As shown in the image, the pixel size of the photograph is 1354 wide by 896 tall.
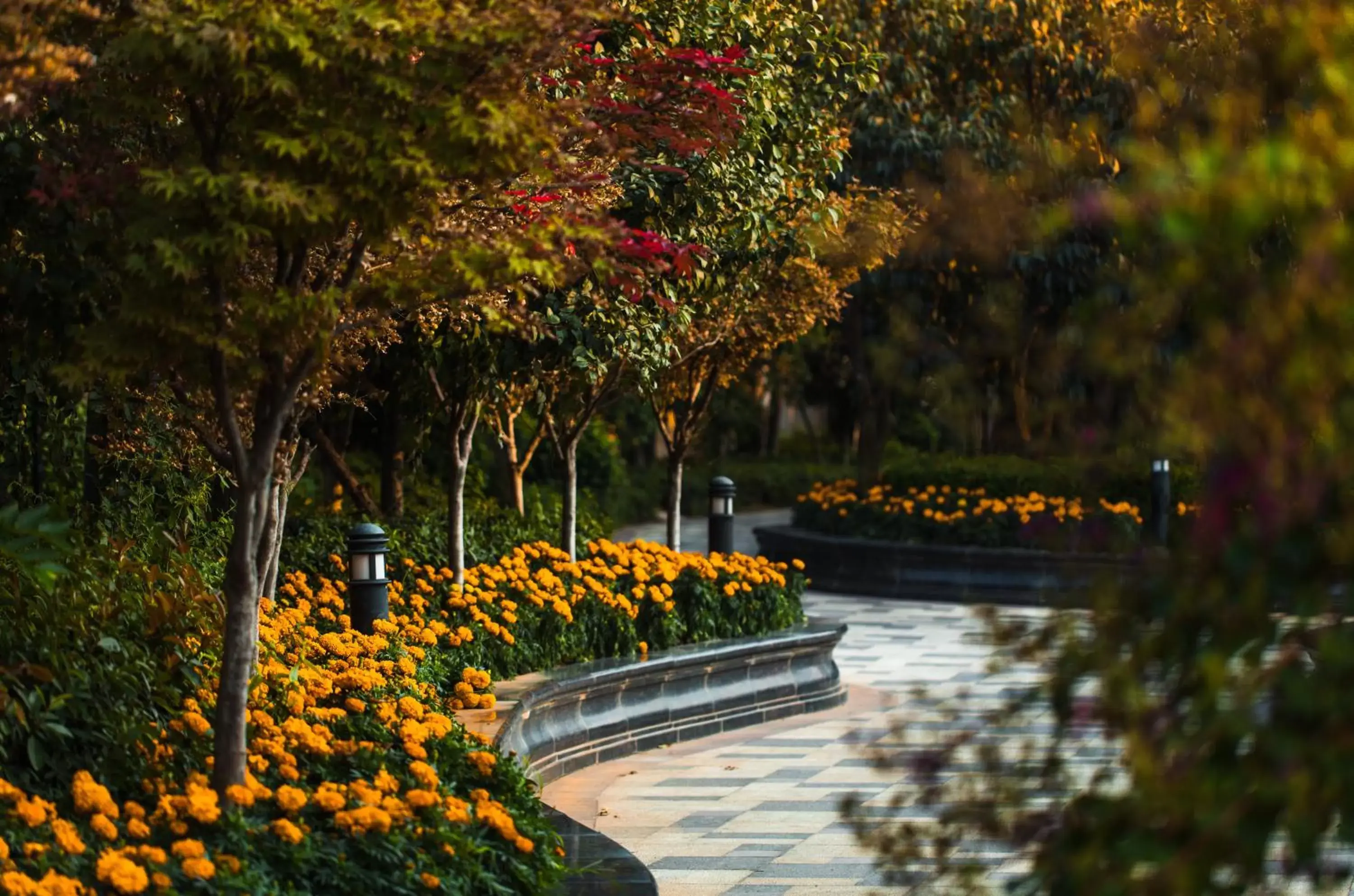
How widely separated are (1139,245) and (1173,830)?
1.15 meters

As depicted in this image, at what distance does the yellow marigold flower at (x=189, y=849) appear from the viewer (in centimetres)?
481

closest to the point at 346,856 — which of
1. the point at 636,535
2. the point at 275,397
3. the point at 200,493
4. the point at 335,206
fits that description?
the point at 275,397

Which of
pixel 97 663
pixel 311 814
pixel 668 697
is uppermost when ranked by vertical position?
pixel 97 663

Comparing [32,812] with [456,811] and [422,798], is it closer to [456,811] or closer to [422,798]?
[422,798]

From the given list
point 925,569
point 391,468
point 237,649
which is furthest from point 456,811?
point 925,569

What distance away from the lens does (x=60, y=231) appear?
5859mm

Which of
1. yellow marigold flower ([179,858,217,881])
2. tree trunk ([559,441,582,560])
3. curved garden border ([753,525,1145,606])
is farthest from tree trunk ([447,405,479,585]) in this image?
curved garden border ([753,525,1145,606])

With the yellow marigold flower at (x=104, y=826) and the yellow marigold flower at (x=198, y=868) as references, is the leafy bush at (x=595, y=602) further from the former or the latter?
the yellow marigold flower at (x=198, y=868)

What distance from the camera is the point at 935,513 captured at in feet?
64.5

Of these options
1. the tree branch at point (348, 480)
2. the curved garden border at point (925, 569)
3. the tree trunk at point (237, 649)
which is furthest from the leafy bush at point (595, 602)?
the curved garden border at point (925, 569)

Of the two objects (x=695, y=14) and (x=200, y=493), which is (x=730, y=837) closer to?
(x=200, y=493)

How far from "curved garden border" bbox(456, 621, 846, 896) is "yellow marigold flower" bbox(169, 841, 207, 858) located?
7.00 ft

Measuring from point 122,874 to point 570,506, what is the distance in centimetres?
768

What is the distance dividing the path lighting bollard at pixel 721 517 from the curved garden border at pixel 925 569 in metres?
3.92
